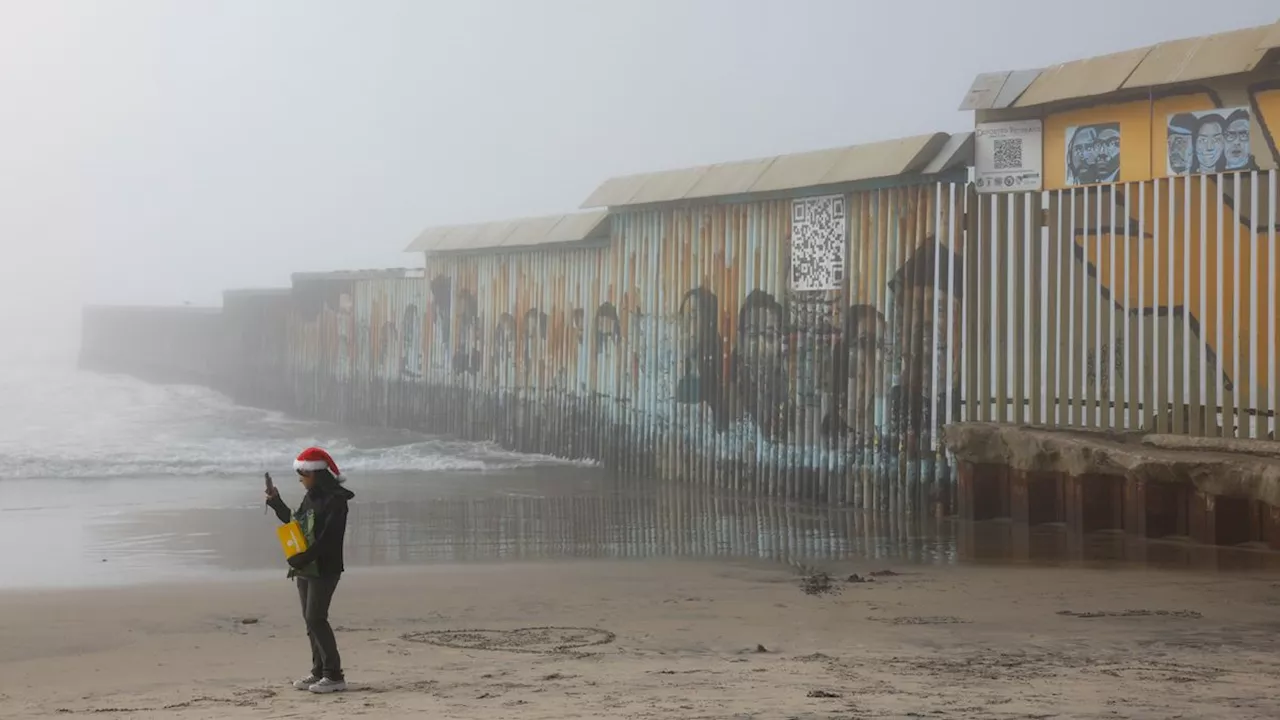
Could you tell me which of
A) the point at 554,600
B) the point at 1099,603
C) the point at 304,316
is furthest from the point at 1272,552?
the point at 304,316

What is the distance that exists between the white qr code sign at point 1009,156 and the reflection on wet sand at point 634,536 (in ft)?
11.8

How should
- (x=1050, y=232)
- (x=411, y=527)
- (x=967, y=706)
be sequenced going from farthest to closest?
(x=411, y=527)
(x=1050, y=232)
(x=967, y=706)

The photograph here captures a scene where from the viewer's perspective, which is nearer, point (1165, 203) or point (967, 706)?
point (967, 706)

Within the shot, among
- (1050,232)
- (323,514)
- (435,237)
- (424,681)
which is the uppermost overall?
(435,237)

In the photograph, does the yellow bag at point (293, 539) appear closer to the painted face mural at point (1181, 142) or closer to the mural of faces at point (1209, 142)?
the mural of faces at point (1209, 142)

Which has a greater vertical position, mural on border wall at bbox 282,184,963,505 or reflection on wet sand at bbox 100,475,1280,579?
mural on border wall at bbox 282,184,963,505

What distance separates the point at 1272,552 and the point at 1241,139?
3852 millimetres

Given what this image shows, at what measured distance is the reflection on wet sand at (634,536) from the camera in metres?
13.0

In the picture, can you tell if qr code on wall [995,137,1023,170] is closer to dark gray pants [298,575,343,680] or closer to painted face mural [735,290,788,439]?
painted face mural [735,290,788,439]

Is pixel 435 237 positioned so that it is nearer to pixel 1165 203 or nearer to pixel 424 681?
pixel 1165 203

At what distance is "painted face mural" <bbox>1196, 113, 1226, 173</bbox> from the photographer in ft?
44.5

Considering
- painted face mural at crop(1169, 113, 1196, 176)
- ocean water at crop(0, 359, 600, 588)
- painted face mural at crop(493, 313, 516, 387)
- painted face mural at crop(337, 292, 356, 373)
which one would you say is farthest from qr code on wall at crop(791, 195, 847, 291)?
painted face mural at crop(337, 292, 356, 373)

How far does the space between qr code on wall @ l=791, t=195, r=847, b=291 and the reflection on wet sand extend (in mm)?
2772

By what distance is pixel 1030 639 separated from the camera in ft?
29.0
